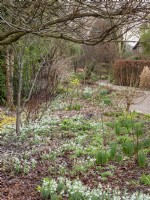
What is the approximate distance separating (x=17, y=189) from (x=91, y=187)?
1071 millimetres

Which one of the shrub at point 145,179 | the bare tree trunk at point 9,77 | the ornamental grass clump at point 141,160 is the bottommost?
the shrub at point 145,179

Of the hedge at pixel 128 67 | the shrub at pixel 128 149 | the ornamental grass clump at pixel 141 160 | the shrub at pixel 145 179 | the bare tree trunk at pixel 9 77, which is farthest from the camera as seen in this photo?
the hedge at pixel 128 67

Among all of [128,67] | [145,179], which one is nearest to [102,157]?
[145,179]

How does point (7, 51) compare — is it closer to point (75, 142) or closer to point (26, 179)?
point (75, 142)

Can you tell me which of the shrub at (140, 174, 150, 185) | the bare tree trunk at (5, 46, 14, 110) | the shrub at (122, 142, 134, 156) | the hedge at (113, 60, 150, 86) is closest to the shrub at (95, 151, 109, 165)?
the shrub at (122, 142, 134, 156)

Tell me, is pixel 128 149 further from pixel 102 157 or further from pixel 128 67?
pixel 128 67

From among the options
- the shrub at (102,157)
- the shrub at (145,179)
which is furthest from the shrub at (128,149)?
the shrub at (145,179)

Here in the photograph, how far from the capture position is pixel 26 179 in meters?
5.69

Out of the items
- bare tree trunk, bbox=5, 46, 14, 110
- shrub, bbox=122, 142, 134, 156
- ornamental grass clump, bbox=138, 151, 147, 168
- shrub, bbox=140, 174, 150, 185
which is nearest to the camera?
shrub, bbox=140, 174, 150, 185

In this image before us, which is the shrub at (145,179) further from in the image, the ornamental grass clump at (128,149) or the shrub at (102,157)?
the ornamental grass clump at (128,149)

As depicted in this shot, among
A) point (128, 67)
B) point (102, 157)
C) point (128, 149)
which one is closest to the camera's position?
point (102, 157)

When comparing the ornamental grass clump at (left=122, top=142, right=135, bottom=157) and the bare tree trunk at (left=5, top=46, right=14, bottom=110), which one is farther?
the bare tree trunk at (left=5, top=46, right=14, bottom=110)

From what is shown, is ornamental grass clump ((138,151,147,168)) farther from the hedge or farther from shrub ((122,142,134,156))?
the hedge

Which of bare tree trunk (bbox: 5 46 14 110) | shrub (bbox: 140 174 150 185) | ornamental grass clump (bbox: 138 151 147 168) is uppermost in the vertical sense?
bare tree trunk (bbox: 5 46 14 110)
